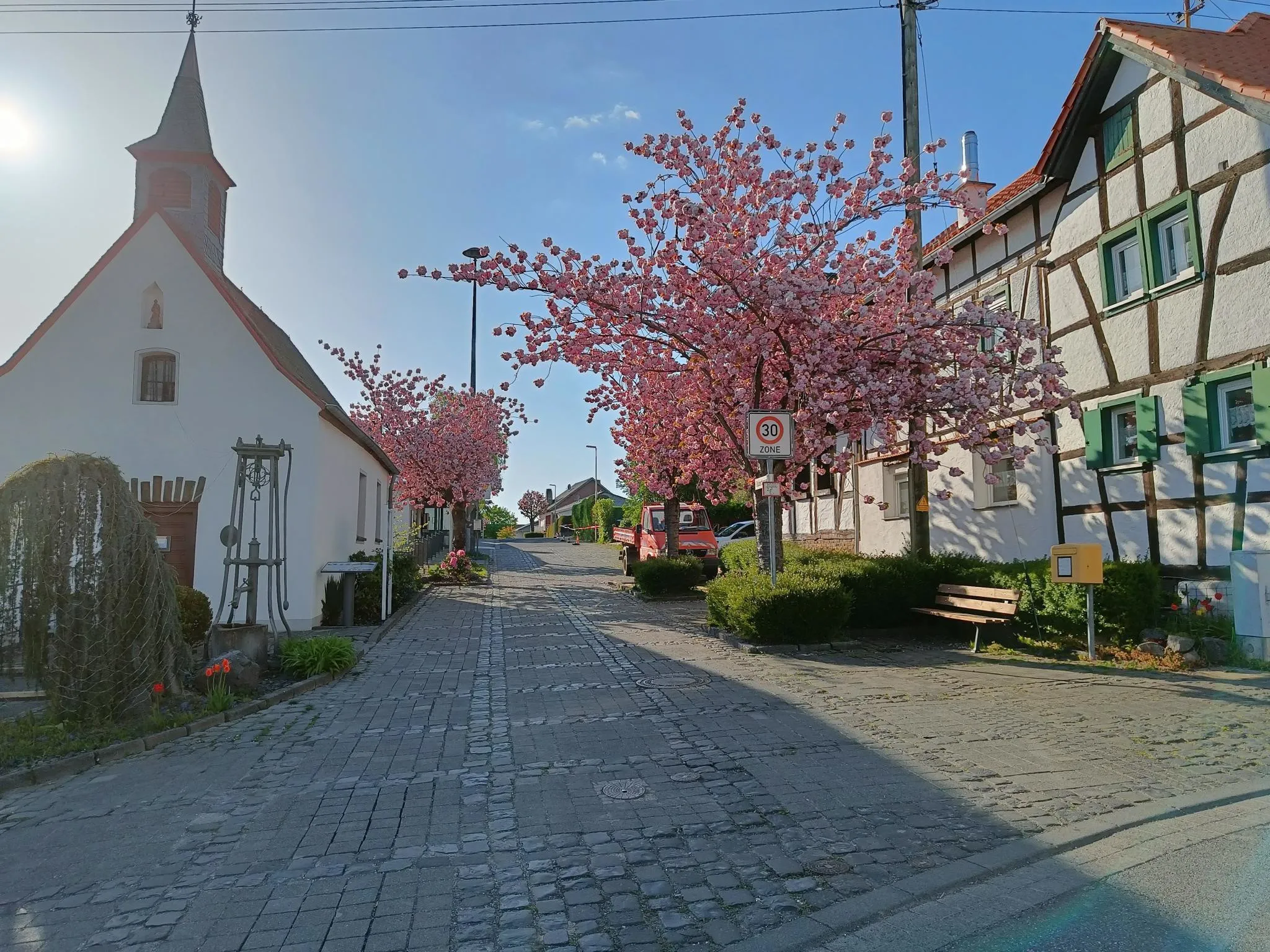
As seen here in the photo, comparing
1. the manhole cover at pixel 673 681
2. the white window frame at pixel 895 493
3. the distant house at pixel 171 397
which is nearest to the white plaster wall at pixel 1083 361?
the white window frame at pixel 895 493

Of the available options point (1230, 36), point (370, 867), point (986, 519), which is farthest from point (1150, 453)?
point (370, 867)

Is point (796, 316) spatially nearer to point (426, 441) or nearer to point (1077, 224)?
point (1077, 224)

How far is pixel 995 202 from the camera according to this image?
605 inches

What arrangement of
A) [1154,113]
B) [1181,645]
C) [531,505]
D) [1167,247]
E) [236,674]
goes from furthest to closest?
1. [531,505]
2. [1154,113]
3. [1167,247]
4. [1181,645]
5. [236,674]

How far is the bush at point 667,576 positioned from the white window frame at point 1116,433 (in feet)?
30.7

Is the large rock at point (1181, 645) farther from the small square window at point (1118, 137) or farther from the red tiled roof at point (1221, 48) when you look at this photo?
the small square window at point (1118, 137)

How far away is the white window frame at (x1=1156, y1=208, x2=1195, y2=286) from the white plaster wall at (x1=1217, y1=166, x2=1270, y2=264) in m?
0.50

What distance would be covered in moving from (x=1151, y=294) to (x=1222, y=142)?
1.88m

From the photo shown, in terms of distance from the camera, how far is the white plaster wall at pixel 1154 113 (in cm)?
1138

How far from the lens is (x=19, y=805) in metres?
5.59

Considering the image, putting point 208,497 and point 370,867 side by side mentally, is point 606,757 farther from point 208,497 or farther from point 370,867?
point 208,497

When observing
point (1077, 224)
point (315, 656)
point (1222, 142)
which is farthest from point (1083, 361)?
point (315, 656)

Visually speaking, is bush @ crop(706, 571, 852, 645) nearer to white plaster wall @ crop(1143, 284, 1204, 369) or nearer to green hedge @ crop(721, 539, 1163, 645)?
green hedge @ crop(721, 539, 1163, 645)

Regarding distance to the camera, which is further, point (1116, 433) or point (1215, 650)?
point (1116, 433)
